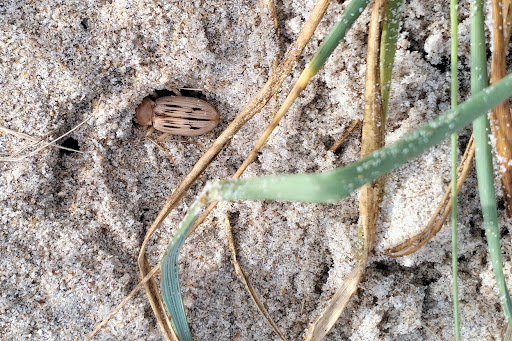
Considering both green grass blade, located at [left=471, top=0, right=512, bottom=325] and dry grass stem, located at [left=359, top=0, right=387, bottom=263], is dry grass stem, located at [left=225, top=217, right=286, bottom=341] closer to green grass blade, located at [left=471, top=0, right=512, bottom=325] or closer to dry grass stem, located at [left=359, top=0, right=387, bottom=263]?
dry grass stem, located at [left=359, top=0, right=387, bottom=263]

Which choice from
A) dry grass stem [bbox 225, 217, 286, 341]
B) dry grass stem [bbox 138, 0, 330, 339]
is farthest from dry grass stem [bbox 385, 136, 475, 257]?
dry grass stem [bbox 138, 0, 330, 339]

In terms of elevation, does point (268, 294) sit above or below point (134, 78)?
below

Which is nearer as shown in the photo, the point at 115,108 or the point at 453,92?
the point at 453,92

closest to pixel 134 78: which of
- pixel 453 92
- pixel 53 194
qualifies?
pixel 53 194

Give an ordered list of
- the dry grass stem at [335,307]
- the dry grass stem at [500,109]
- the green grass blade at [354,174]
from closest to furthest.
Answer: the green grass blade at [354,174] < the dry grass stem at [500,109] < the dry grass stem at [335,307]

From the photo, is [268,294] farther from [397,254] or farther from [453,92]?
[453,92]

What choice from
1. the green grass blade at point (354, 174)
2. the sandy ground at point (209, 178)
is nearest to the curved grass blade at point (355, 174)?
the green grass blade at point (354, 174)

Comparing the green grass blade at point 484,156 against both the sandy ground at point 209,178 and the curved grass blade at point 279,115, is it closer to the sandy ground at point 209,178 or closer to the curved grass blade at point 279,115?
the sandy ground at point 209,178
